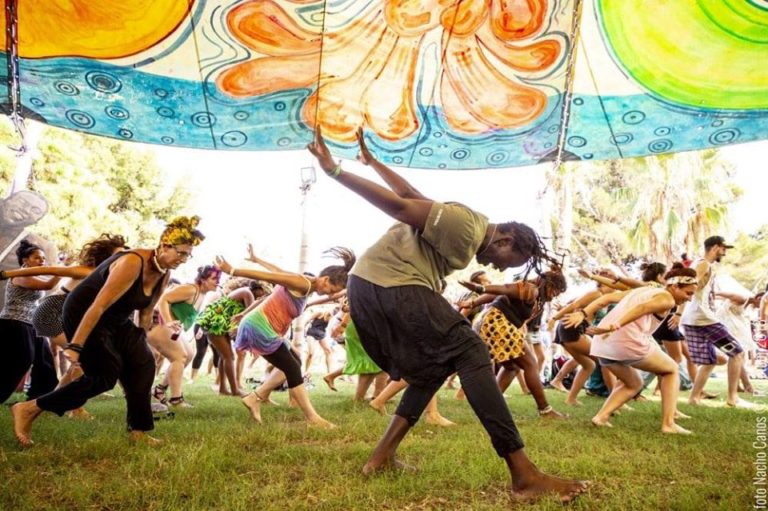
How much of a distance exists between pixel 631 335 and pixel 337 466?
316cm

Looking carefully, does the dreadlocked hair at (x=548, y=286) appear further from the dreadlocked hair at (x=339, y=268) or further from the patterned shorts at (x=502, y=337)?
the dreadlocked hair at (x=339, y=268)

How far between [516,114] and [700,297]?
396cm

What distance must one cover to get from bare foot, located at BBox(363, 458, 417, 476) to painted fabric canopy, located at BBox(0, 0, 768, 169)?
19.2ft

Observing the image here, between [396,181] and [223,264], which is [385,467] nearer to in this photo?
[396,181]

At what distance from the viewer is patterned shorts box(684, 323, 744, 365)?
7039 mm

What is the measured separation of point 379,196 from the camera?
110 inches

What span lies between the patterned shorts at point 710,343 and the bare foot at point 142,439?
6814mm

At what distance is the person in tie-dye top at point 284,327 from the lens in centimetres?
510

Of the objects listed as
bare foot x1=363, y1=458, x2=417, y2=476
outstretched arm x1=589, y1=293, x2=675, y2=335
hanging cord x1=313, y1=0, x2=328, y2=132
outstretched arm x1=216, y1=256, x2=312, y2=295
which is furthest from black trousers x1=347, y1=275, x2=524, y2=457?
hanging cord x1=313, y1=0, x2=328, y2=132

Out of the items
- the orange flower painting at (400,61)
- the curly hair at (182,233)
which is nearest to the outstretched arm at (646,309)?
the curly hair at (182,233)

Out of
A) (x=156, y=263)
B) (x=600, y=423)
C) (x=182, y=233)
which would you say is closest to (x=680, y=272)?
(x=600, y=423)

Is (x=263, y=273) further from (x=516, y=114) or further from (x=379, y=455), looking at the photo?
(x=516, y=114)

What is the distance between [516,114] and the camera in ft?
28.8

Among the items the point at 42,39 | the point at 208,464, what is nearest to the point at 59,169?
the point at 42,39
